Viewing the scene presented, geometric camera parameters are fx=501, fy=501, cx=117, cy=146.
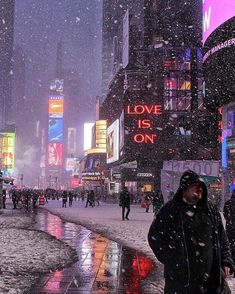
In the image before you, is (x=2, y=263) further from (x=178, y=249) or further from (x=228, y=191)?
(x=228, y=191)

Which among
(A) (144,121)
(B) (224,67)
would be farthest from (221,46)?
(A) (144,121)

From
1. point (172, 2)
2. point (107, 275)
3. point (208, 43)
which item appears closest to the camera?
point (107, 275)

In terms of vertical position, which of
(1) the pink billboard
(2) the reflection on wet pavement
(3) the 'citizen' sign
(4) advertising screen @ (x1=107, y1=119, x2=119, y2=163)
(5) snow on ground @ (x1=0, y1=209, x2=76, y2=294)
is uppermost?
(1) the pink billboard

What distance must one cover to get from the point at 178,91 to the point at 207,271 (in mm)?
68745

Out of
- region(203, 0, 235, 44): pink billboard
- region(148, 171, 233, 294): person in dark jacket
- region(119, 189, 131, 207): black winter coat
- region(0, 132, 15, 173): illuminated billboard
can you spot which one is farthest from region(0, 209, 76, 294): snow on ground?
region(0, 132, 15, 173): illuminated billboard

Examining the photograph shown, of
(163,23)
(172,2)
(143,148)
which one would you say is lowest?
(143,148)

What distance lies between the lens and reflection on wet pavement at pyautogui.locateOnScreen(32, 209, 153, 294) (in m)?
7.64

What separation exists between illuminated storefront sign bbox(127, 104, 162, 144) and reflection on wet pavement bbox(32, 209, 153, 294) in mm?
51225

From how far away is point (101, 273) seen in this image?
29.7 ft

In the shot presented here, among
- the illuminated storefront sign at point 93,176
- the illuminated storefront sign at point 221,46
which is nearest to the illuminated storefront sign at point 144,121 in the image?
the illuminated storefront sign at point 221,46

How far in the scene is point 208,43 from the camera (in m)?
42.8

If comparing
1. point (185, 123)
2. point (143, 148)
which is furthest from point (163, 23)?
point (143, 148)

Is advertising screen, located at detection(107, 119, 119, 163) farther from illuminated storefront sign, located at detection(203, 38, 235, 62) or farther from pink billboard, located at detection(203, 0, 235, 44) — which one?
pink billboard, located at detection(203, 0, 235, 44)

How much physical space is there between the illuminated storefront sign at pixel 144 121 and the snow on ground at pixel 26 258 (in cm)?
4957
